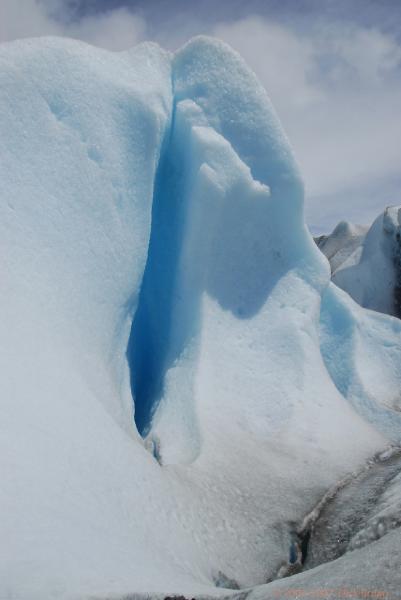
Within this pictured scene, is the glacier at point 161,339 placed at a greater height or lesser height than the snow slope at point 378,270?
greater

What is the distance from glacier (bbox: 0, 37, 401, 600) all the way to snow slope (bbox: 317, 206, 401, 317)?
446 cm

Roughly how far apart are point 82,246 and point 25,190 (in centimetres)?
49

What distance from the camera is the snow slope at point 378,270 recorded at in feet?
33.7

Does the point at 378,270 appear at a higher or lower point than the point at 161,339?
lower

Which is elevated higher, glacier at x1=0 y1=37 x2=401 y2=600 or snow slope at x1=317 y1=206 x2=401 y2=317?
glacier at x1=0 y1=37 x2=401 y2=600

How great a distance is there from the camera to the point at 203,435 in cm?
359

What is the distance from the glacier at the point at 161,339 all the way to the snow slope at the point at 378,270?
14.6 feet

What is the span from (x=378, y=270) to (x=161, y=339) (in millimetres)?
7122

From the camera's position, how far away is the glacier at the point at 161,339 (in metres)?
2.24

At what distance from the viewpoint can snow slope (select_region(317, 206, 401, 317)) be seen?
10.3 metres

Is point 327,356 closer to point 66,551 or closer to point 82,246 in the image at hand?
point 82,246

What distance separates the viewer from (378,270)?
34.9 feet

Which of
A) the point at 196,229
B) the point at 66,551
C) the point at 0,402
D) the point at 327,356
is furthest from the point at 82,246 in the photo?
the point at 327,356

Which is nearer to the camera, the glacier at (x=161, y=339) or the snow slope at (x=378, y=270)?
the glacier at (x=161, y=339)
